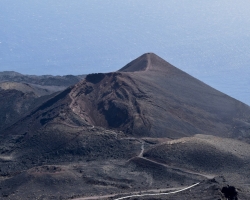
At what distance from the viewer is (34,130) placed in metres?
51.1

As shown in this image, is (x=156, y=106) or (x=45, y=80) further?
(x=45, y=80)

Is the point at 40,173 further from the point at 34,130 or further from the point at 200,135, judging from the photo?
the point at 200,135

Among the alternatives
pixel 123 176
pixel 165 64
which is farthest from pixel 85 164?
pixel 165 64

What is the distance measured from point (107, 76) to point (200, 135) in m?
12.6

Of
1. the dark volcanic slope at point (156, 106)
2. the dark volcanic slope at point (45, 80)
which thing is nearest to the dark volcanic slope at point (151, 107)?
the dark volcanic slope at point (156, 106)

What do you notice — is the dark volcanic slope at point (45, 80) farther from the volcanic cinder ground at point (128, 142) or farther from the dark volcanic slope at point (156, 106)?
the dark volcanic slope at point (156, 106)

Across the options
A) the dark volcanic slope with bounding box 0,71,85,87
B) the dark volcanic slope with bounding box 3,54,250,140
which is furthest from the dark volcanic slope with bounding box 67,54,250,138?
the dark volcanic slope with bounding box 0,71,85,87

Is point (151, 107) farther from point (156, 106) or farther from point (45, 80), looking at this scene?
point (45, 80)

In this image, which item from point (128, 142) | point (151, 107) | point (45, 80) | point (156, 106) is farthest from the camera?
point (45, 80)

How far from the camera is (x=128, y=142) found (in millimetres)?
48219

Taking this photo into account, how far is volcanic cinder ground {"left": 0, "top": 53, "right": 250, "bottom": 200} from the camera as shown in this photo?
40.6 m

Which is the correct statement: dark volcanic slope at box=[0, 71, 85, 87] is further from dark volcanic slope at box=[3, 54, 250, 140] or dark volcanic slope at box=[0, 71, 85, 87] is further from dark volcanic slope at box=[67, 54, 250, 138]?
dark volcanic slope at box=[3, 54, 250, 140]

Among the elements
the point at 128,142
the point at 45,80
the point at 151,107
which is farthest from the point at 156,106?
the point at 45,80

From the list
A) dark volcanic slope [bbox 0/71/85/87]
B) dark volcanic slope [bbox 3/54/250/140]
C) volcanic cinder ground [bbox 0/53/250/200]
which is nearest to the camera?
volcanic cinder ground [bbox 0/53/250/200]
